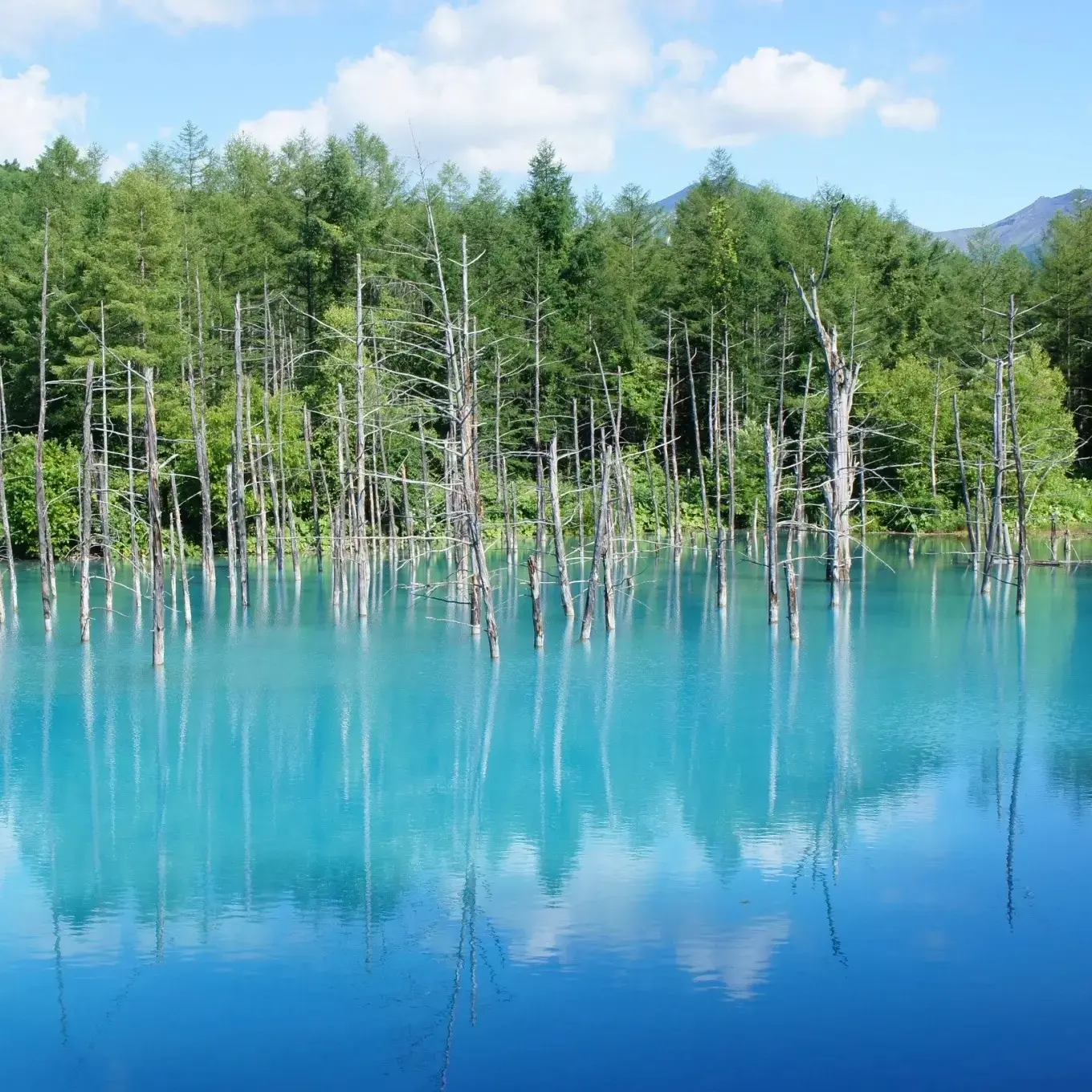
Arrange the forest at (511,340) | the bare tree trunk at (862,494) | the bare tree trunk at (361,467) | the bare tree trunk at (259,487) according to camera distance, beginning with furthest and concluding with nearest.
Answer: the forest at (511,340) < the bare tree trunk at (259,487) < the bare tree trunk at (862,494) < the bare tree trunk at (361,467)

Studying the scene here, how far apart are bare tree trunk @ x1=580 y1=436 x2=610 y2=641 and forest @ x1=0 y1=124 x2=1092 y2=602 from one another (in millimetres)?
11615

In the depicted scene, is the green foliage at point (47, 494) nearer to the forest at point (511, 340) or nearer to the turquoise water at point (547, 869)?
the forest at point (511, 340)

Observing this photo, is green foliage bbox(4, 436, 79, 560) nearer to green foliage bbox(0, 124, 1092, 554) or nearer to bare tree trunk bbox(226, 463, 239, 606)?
green foliage bbox(0, 124, 1092, 554)

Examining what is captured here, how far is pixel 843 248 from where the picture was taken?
55.2 metres

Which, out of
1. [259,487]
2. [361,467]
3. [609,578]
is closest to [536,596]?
[609,578]

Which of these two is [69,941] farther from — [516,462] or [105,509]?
[516,462]

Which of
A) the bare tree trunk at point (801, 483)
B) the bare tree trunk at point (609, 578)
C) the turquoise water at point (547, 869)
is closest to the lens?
the turquoise water at point (547, 869)

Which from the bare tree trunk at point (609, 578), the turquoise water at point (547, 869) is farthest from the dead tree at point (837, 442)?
the turquoise water at point (547, 869)

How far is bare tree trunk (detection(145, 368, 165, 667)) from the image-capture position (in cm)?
2098

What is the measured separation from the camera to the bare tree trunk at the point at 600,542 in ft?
77.0

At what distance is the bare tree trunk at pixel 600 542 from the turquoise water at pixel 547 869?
86 centimetres

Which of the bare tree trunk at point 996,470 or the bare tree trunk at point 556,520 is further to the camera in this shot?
the bare tree trunk at point 996,470

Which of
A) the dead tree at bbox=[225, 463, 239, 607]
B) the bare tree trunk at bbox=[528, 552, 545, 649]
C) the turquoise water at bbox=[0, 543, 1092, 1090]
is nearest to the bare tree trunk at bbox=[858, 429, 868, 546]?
the bare tree trunk at bbox=[528, 552, 545, 649]

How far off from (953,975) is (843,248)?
48.5m
